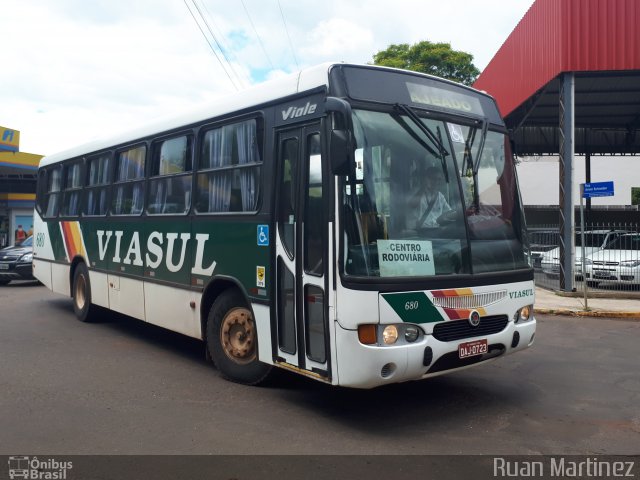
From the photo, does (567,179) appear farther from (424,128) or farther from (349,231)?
(349,231)

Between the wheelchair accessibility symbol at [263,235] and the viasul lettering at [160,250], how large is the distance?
93cm

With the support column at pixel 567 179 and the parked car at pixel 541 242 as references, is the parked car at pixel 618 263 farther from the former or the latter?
the parked car at pixel 541 242

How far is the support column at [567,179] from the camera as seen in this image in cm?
1523

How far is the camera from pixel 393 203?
522cm

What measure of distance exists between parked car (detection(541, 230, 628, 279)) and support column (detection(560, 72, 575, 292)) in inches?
28.9

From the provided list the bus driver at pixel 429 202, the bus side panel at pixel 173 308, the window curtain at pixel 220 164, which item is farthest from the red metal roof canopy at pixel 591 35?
the bus side panel at pixel 173 308

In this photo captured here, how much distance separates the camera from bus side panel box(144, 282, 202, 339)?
23.7ft

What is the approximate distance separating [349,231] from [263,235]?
131 cm

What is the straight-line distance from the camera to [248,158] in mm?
6477

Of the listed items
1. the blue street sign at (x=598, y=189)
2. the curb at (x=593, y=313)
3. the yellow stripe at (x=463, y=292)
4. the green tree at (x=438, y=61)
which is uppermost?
the green tree at (x=438, y=61)

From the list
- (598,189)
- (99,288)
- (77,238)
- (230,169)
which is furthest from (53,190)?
(598,189)

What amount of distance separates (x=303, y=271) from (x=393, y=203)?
1017 mm

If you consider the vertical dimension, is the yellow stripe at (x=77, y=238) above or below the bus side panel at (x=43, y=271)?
above

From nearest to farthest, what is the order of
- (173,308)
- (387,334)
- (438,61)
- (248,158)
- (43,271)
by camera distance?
(387,334)
(248,158)
(173,308)
(43,271)
(438,61)
